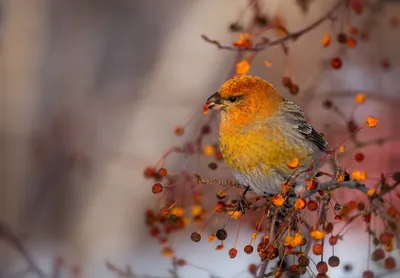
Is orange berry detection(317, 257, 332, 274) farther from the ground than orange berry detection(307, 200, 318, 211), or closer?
closer

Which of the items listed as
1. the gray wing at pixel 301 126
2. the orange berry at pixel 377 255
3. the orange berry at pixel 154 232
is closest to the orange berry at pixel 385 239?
the orange berry at pixel 377 255

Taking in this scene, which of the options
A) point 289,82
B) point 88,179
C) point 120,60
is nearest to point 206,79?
point 88,179

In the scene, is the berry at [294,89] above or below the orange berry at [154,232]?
above

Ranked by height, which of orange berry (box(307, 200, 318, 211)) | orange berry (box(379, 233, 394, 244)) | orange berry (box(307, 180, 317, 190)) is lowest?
orange berry (box(379, 233, 394, 244))

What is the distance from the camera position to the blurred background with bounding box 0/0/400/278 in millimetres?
3176

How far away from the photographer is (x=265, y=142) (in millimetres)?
1324

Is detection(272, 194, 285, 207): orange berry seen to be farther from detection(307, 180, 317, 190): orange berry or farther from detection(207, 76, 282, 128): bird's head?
detection(207, 76, 282, 128): bird's head

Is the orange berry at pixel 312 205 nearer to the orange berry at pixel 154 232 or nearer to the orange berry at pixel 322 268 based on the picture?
the orange berry at pixel 322 268

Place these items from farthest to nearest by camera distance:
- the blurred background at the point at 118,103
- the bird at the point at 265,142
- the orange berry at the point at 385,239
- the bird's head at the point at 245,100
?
the blurred background at the point at 118,103
the bird at the point at 265,142
the bird's head at the point at 245,100
the orange berry at the point at 385,239

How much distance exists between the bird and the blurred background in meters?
1.47

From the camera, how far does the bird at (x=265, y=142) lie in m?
1.28

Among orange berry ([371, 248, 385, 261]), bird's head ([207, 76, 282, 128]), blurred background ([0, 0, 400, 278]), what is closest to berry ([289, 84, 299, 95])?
bird's head ([207, 76, 282, 128])

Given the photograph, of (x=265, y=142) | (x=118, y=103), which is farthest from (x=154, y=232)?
(x=118, y=103)

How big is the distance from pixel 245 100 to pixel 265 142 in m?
0.15
